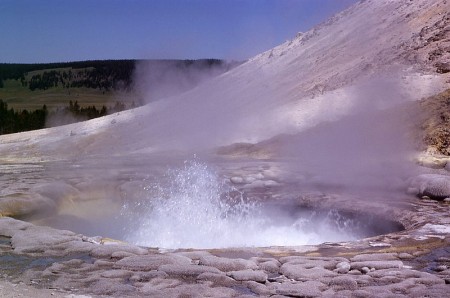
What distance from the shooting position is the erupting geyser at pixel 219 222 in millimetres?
5770

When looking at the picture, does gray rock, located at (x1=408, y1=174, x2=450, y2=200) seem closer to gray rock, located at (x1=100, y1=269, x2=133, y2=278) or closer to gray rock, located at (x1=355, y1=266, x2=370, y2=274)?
gray rock, located at (x1=355, y1=266, x2=370, y2=274)

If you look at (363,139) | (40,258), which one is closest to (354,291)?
(40,258)

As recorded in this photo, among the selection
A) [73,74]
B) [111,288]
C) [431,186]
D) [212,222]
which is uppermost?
[73,74]

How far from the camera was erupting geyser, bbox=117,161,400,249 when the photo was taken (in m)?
5.77

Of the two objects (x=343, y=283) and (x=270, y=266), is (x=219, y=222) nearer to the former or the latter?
(x=270, y=266)

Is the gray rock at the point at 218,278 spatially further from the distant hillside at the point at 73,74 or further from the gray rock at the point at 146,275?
the distant hillside at the point at 73,74

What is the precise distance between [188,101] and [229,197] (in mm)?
11461

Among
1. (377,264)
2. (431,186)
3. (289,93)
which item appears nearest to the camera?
(377,264)

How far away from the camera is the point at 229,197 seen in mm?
7457

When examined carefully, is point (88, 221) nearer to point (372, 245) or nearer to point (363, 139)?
point (372, 245)

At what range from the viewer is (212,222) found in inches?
253

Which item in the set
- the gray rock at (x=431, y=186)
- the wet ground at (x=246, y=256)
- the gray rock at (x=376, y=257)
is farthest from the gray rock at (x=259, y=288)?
the gray rock at (x=431, y=186)

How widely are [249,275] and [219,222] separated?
255 centimetres

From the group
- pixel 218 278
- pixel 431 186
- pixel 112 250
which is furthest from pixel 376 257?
pixel 431 186
